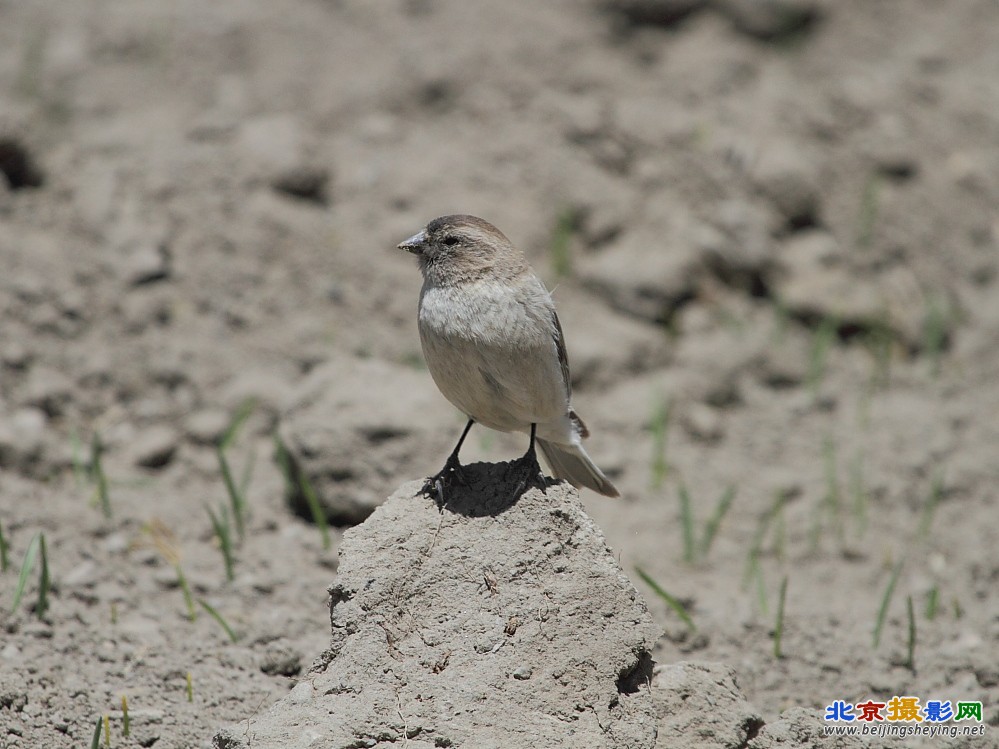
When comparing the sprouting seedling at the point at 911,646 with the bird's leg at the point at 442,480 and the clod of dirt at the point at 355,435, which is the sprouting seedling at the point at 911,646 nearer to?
the bird's leg at the point at 442,480

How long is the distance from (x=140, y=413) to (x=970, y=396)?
17.4 ft

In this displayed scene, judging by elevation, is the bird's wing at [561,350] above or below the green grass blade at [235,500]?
above

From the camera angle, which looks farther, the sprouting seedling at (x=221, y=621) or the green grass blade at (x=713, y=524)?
the green grass blade at (x=713, y=524)

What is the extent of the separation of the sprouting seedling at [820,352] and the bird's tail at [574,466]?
2727mm

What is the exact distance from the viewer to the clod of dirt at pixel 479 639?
145 inches

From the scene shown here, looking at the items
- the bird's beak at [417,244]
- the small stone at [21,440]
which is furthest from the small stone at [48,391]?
the bird's beak at [417,244]

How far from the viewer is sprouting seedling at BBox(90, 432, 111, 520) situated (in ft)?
17.7

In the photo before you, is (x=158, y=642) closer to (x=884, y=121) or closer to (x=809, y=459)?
(x=809, y=459)

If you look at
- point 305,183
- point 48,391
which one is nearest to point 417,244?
point 48,391

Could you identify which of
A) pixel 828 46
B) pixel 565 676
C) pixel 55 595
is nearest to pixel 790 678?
pixel 565 676

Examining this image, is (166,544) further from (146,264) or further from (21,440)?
(146,264)

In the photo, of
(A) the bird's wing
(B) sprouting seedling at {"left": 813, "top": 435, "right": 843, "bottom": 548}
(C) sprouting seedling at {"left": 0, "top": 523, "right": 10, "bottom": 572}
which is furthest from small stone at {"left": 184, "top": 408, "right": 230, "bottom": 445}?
(B) sprouting seedling at {"left": 813, "top": 435, "right": 843, "bottom": 548}

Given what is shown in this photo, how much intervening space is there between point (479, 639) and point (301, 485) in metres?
2.06

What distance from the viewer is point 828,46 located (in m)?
9.91
